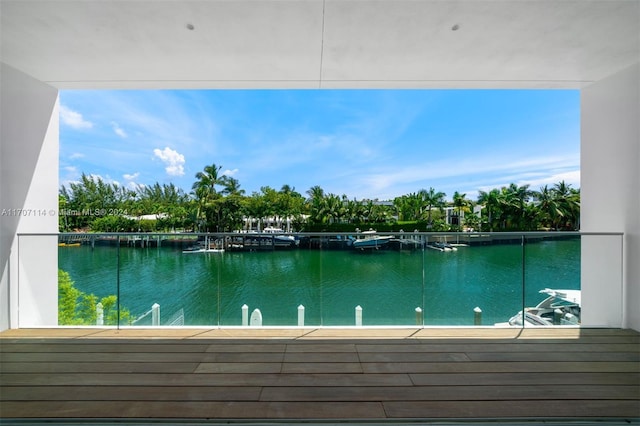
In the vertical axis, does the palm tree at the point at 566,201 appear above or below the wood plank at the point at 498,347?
above

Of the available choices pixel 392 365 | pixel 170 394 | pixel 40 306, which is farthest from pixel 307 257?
pixel 40 306

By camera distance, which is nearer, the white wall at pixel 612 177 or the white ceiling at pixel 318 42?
the white ceiling at pixel 318 42

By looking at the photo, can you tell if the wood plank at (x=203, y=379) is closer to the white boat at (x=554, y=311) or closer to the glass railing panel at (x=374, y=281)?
the glass railing panel at (x=374, y=281)

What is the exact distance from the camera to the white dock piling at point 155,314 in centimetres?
300

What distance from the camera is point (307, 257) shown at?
3.25m

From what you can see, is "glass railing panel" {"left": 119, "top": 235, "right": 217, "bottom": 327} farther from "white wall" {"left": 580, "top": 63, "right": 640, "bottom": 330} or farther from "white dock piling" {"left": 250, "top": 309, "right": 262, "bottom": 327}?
"white wall" {"left": 580, "top": 63, "right": 640, "bottom": 330}

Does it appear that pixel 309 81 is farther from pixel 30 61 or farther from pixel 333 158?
pixel 333 158

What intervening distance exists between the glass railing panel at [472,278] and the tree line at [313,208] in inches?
1148

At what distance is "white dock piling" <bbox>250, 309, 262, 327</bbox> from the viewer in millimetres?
2818

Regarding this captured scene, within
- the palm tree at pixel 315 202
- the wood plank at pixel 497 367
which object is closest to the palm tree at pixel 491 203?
the palm tree at pixel 315 202

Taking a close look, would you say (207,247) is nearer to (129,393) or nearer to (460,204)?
(129,393)

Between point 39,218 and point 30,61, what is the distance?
5.10 feet

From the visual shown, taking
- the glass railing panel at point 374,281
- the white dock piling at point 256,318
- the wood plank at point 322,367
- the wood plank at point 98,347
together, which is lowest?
the wood plank at point 98,347

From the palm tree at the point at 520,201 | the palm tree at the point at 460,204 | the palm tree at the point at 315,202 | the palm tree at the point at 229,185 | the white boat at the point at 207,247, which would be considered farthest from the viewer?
the palm tree at the point at 460,204
